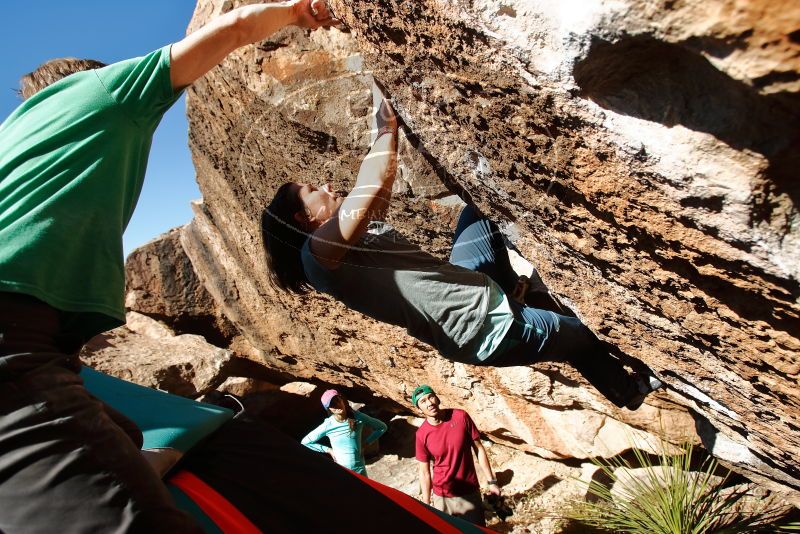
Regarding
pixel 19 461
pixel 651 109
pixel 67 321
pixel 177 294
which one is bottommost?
pixel 177 294

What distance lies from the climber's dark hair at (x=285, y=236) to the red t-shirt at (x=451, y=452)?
6.69 ft

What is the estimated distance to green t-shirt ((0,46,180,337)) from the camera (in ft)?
3.60

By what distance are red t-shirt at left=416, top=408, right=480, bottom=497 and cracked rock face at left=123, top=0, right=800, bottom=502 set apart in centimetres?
146

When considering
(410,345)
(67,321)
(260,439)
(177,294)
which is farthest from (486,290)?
(177,294)

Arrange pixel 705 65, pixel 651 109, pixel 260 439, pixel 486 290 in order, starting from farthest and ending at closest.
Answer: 1. pixel 486 290
2. pixel 260 439
3. pixel 651 109
4. pixel 705 65

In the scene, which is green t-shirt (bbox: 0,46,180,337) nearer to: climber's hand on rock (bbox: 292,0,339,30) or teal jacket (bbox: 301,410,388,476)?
climber's hand on rock (bbox: 292,0,339,30)

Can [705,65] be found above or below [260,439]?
above

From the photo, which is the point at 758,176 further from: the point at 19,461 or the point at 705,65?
the point at 19,461

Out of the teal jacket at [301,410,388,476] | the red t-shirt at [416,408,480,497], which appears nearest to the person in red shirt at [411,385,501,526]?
the red t-shirt at [416,408,480,497]

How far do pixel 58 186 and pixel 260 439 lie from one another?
939 millimetres

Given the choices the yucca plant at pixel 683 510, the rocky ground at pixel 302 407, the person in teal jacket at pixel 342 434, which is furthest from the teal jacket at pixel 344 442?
the yucca plant at pixel 683 510

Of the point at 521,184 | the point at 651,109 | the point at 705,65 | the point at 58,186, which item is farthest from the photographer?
the point at 521,184

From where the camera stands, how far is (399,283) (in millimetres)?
1758

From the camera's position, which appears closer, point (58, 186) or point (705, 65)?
point (705, 65)
